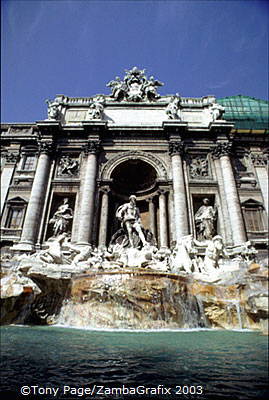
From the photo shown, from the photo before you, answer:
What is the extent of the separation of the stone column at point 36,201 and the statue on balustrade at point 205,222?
10.1 m

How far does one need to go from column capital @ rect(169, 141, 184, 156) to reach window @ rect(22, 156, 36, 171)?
403 inches

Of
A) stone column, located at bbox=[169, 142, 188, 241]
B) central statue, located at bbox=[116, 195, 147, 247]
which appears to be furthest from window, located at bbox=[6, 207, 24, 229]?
stone column, located at bbox=[169, 142, 188, 241]

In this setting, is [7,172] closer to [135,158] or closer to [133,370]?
[135,158]

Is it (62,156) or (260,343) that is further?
(62,156)

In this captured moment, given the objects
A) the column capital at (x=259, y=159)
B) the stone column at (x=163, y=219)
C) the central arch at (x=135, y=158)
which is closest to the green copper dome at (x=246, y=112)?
the column capital at (x=259, y=159)

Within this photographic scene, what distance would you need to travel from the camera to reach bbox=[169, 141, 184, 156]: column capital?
16.7 meters

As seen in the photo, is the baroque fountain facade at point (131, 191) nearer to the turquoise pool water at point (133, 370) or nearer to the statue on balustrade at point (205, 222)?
the statue on balustrade at point (205, 222)

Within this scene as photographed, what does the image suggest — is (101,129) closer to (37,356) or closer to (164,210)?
(164,210)

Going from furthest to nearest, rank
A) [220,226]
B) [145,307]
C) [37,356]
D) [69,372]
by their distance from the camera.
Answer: [220,226] → [145,307] → [37,356] → [69,372]

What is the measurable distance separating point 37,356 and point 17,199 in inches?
577

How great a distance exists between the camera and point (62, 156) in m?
17.5

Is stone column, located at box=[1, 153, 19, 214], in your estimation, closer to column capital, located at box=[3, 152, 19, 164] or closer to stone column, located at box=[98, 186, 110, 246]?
column capital, located at box=[3, 152, 19, 164]

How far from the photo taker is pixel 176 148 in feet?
55.0

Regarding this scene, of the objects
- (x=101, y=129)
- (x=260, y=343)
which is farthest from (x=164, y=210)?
(x=260, y=343)
